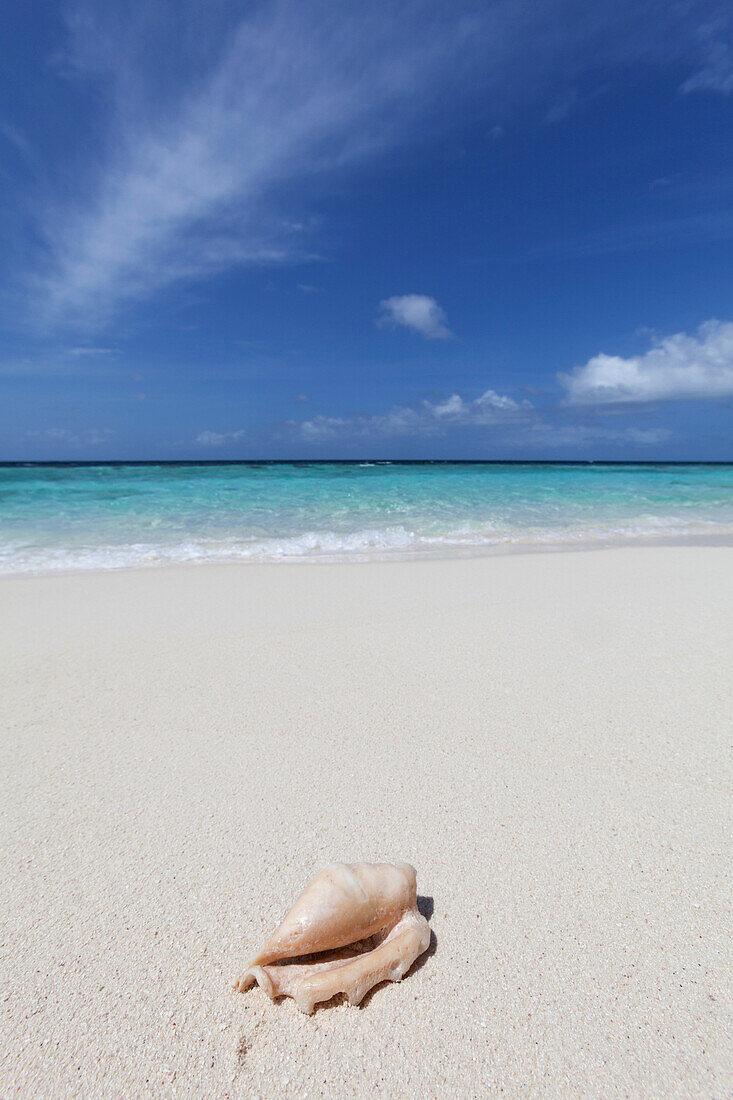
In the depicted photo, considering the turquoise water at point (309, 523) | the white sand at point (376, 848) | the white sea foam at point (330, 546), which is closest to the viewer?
the white sand at point (376, 848)

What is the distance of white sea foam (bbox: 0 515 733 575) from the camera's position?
6.23 m

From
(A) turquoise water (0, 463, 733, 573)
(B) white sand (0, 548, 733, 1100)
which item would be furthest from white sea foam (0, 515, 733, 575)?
(B) white sand (0, 548, 733, 1100)

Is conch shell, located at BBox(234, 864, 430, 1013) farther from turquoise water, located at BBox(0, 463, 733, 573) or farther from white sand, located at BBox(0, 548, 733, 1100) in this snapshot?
turquoise water, located at BBox(0, 463, 733, 573)

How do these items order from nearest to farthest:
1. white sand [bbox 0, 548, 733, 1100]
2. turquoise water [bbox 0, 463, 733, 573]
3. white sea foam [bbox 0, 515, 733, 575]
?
white sand [bbox 0, 548, 733, 1100], white sea foam [bbox 0, 515, 733, 575], turquoise water [bbox 0, 463, 733, 573]

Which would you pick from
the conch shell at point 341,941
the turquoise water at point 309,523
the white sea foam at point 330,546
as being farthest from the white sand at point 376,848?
the turquoise water at point 309,523

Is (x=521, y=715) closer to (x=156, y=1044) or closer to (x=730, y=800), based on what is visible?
(x=730, y=800)

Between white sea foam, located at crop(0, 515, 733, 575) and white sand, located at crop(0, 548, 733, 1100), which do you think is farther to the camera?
white sea foam, located at crop(0, 515, 733, 575)

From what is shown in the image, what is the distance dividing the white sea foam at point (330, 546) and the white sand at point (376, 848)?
302cm

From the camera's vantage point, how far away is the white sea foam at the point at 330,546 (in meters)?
6.23

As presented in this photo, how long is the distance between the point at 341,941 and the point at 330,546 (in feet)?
Answer: 20.6

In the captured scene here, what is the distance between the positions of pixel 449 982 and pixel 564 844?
0.58 metres

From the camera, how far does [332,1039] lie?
112 cm

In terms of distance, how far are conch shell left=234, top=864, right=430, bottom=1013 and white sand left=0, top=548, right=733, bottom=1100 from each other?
0.22ft

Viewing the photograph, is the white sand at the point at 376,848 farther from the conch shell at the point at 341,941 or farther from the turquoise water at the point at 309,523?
the turquoise water at the point at 309,523
